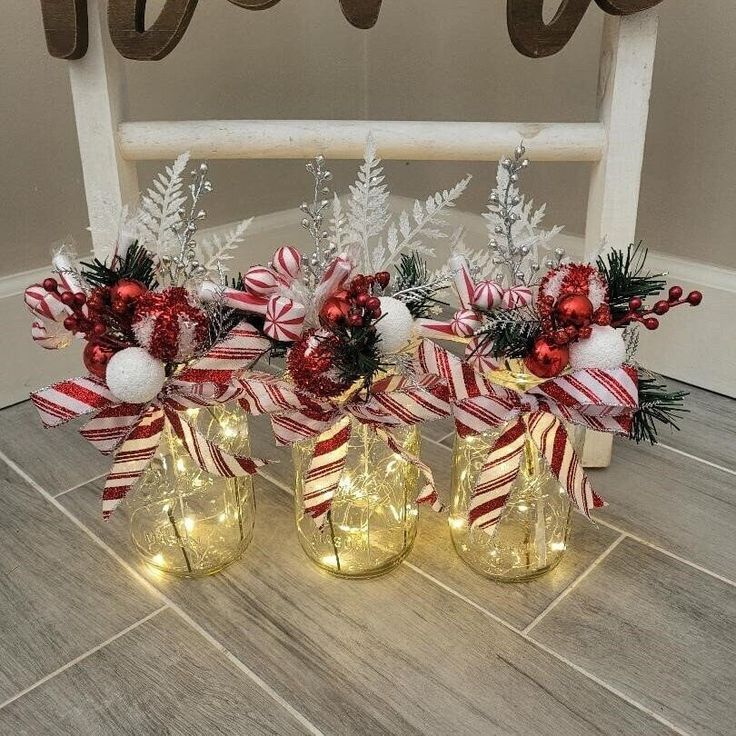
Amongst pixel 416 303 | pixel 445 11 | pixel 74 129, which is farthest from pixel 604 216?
pixel 74 129

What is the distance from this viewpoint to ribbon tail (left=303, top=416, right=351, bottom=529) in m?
0.77

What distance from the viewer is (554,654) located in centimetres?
78

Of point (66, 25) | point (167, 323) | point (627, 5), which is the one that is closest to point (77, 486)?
point (167, 323)

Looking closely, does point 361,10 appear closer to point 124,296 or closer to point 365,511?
point 124,296

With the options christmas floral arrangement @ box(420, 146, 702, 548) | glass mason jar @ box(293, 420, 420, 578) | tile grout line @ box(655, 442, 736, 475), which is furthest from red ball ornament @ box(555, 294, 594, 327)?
tile grout line @ box(655, 442, 736, 475)

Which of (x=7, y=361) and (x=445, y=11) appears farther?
(x=445, y=11)

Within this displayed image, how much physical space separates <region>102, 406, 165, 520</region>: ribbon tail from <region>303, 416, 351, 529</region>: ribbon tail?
16 centimetres

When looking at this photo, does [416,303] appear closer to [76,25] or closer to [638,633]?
[638,633]

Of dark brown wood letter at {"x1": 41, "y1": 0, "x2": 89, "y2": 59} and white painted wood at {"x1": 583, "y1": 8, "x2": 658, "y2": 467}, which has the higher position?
dark brown wood letter at {"x1": 41, "y1": 0, "x2": 89, "y2": 59}

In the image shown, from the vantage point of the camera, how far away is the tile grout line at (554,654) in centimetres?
71

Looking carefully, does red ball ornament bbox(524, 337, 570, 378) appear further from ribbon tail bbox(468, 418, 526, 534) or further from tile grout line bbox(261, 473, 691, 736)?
tile grout line bbox(261, 473, 691, 736)

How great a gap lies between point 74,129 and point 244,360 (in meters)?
0.77

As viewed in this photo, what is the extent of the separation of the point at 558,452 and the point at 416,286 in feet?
0.70

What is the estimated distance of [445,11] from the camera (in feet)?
4.74
